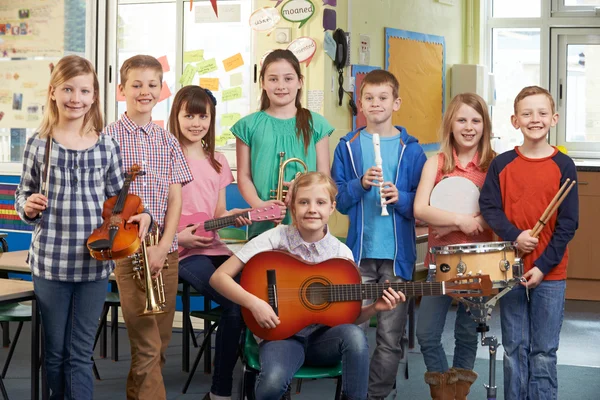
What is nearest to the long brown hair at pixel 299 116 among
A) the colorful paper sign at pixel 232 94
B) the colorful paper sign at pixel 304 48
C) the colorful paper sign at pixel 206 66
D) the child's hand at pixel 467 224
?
the child's hand at pixel 467 224

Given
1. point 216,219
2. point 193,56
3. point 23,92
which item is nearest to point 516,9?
point 193,56

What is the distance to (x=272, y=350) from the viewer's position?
2764 millimetres

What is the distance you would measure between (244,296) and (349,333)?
37 cm

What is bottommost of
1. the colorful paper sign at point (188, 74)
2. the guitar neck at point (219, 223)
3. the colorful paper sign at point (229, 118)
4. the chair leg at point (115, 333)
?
the chair leg at point (115, 333)

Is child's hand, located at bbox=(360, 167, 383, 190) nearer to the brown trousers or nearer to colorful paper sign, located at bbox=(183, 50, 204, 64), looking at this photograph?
the brown trousers

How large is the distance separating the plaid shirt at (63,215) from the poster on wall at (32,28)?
10.4 ft

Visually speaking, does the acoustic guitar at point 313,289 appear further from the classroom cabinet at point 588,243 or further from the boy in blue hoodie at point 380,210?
the classroom cabinet at point 588,243

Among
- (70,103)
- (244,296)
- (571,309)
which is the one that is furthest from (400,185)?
(571,309)

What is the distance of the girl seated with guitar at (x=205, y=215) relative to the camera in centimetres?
353

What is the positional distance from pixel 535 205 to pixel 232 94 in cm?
271

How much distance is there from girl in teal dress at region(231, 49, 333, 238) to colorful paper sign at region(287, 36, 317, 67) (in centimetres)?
150

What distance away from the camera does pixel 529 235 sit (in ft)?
9.95

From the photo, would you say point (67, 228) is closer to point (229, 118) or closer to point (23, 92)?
point (229, 118)

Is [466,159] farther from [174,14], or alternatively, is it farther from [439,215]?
[174,14]
